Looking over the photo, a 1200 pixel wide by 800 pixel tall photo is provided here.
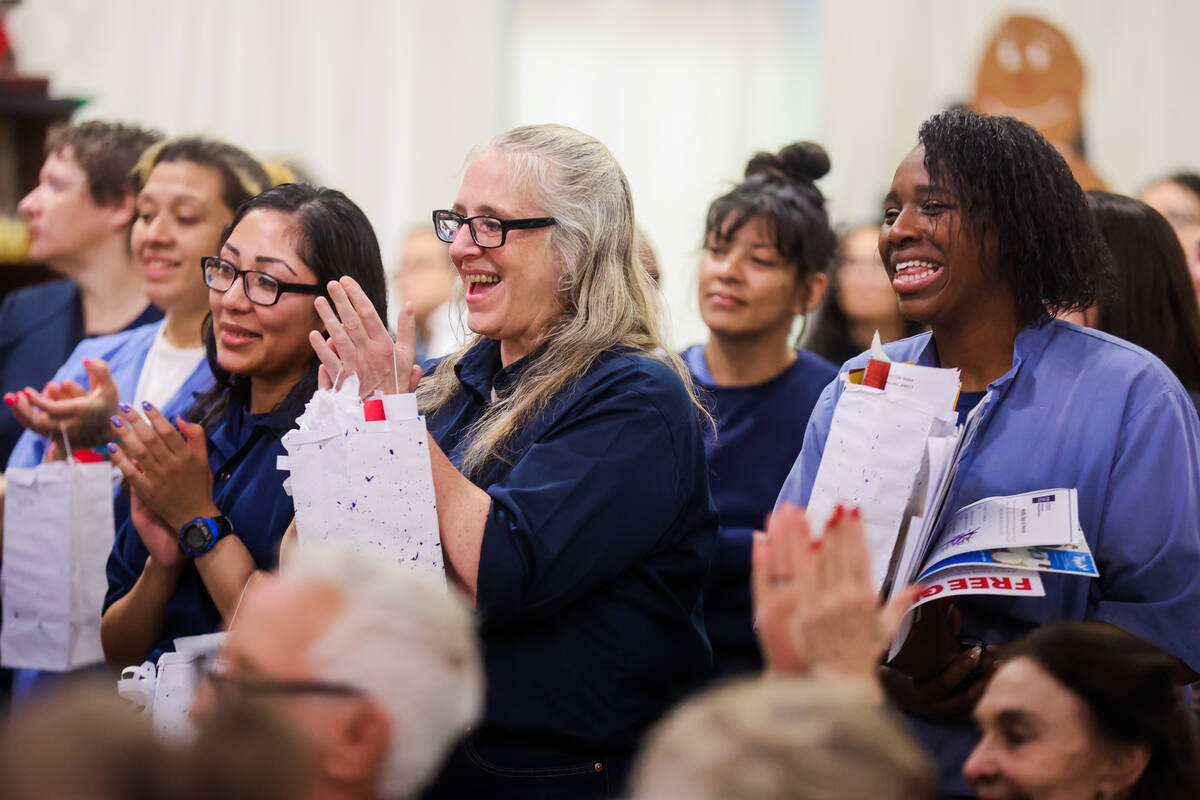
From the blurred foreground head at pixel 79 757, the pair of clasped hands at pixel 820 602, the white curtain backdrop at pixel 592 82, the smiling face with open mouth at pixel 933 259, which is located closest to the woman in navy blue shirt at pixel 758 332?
the smiling face with open mouth at pixel 933 259

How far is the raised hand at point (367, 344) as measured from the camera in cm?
182

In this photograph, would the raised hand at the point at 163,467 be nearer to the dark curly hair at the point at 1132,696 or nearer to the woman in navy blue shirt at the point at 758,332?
the woman in navy blue shirt at the point at 758,332

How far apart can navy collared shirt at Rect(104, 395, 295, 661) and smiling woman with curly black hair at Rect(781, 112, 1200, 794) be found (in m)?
0.91

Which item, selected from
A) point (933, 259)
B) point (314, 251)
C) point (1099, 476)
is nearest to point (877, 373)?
point (933, 259)

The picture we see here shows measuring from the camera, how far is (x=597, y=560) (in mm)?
1794

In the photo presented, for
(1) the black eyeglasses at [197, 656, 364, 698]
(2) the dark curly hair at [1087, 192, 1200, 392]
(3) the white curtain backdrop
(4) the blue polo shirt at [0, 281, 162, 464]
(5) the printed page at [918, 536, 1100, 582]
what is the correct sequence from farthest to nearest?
(3) the white curtain backdrop, (4) the blue polo shirt at [0, 281, 162, 464], (2) the dark curly hair at [1087, 192, 1200, 392], (5) the printed page at [918, 536, 1100, 582], (1) the black eyeglasses at [197, 656, 364, 698]

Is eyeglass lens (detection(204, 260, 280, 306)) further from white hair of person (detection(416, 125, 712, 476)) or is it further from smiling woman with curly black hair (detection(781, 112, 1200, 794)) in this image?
smiling woman with curly black hair (detection(781, 112, 1200, 794))

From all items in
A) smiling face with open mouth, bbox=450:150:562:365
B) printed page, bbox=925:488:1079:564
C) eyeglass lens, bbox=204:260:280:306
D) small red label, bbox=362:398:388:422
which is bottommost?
printed page, bbox=925:488:1079:564

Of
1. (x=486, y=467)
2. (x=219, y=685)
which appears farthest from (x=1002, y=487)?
(x=219, y=685)

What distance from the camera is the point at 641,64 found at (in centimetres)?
538

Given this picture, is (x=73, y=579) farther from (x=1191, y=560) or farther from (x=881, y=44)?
→ (x=881, y=44)

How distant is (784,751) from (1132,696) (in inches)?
26.8

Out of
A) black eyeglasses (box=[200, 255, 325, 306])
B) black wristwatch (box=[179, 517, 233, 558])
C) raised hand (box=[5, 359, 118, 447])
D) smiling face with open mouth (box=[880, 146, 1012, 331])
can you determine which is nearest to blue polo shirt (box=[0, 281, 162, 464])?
raised hand (box=[5, 359, 118, 447])

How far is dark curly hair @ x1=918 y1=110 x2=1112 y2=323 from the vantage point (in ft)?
6.25
